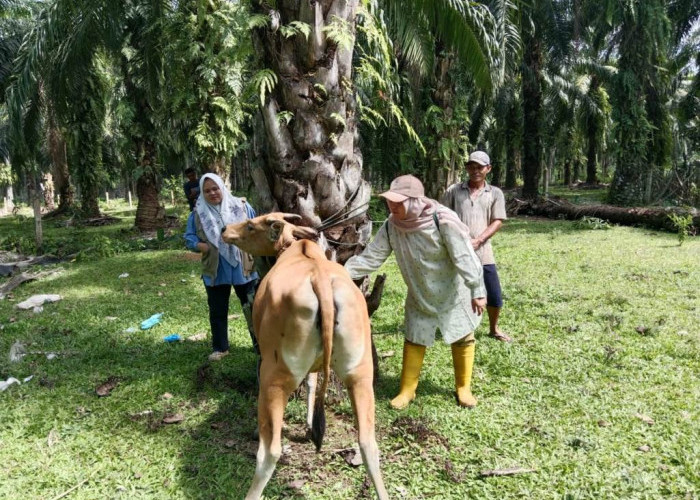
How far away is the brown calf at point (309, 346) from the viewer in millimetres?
2613

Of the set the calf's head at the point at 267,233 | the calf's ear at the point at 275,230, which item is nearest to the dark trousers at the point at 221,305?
the calf's head at the point at 267,233

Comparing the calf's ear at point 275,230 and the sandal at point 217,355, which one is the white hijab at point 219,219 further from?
the calf's ear at point 275,230

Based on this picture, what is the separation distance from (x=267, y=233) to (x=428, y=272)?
1.26m

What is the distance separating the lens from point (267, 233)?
135 inches

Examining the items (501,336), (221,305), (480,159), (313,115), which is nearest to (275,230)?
(313,115)

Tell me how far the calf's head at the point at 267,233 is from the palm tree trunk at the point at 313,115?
294 mm

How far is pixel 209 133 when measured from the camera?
1032 centimetres

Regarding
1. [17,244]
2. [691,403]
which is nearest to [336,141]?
[691,403]

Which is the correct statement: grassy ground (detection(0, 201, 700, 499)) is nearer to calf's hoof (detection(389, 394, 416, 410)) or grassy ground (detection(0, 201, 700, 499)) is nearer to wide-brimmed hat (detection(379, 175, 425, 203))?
calf's hoof (detection(389, 394, 416, 410))

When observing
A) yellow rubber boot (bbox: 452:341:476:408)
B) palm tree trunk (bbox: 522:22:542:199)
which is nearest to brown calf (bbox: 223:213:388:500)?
yellow rubber boot (bbox: 452:341:476:408)

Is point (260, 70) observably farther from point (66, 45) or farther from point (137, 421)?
point (66, 45)

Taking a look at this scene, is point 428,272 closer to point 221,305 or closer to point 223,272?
point 223,272

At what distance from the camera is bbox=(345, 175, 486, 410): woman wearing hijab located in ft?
12.1

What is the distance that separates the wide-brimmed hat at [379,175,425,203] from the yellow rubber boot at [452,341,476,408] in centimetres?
131
